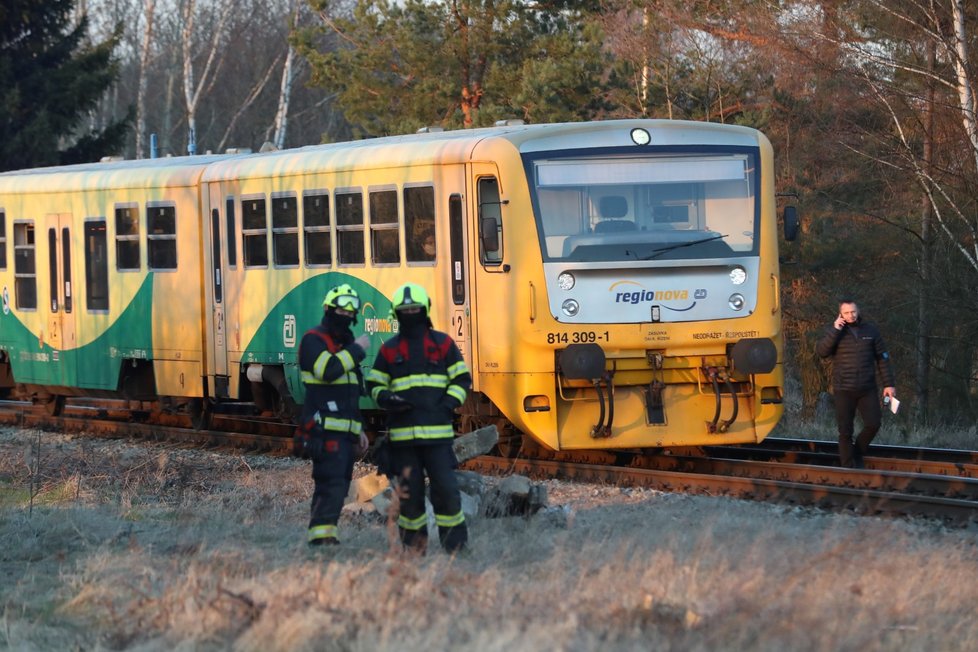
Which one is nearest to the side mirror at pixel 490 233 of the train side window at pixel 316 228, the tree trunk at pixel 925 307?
the train side window at pixel 316 228

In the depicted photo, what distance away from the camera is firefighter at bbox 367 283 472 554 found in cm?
797

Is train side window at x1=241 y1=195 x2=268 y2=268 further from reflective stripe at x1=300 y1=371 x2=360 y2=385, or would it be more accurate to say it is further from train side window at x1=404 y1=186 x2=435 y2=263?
reflective stripe at x1=300 y1=371 x2=360 y2=385

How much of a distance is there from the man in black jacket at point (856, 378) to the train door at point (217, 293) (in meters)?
6.28

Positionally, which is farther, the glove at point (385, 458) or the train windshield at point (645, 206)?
the train windshield at point (645, 206)

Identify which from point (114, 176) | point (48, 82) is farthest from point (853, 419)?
point (48, 82)

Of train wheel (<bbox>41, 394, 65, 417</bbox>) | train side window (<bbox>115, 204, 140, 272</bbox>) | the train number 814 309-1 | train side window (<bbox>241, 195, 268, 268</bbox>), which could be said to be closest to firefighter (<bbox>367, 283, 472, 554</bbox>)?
the train number 814 309-1

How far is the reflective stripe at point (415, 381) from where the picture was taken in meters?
7.97

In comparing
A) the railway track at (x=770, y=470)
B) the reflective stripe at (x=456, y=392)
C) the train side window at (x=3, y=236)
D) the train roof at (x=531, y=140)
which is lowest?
the railway track at (x=770, y=470)

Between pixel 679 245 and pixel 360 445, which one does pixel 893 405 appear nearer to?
pixel 679 245

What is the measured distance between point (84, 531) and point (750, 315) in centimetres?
582

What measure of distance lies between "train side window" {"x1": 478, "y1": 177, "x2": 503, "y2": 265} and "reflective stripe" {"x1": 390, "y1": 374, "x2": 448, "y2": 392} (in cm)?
428

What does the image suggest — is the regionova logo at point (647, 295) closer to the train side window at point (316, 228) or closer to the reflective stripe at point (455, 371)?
the train side window at point (316, 228)

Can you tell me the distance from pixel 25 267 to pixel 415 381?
11.3 metres

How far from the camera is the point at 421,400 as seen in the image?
26.2 feet
